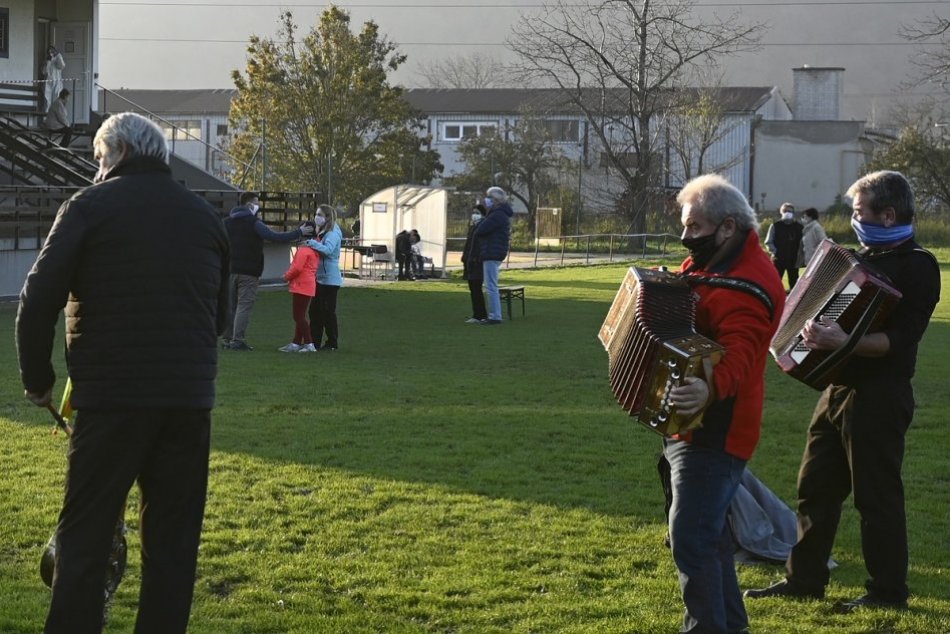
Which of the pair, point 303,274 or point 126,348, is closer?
point 126,348

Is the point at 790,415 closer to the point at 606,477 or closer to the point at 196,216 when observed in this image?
the point at 606,477

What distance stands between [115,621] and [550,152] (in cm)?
6431

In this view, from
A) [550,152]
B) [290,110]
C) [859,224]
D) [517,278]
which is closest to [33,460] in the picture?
[859,224]

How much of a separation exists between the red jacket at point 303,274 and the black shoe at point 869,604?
10766 mm

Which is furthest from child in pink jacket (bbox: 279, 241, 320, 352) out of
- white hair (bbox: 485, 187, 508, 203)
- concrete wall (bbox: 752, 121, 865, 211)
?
concrete wall (bbox: 752, 121, 865, 211)

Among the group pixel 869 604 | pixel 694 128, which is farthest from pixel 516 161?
pixel 869 604

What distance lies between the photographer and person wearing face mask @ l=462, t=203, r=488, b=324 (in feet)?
68.2

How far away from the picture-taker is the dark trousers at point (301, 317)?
16391 mm

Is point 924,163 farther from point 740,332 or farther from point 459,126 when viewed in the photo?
point 740,332

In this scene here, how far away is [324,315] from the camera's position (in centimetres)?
1714

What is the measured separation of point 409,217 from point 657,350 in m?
32.4

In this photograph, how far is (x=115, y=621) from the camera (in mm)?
5887

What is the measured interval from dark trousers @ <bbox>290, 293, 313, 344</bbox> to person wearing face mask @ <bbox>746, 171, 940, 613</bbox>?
10509mm

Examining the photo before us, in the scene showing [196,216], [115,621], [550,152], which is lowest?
[115,621]
